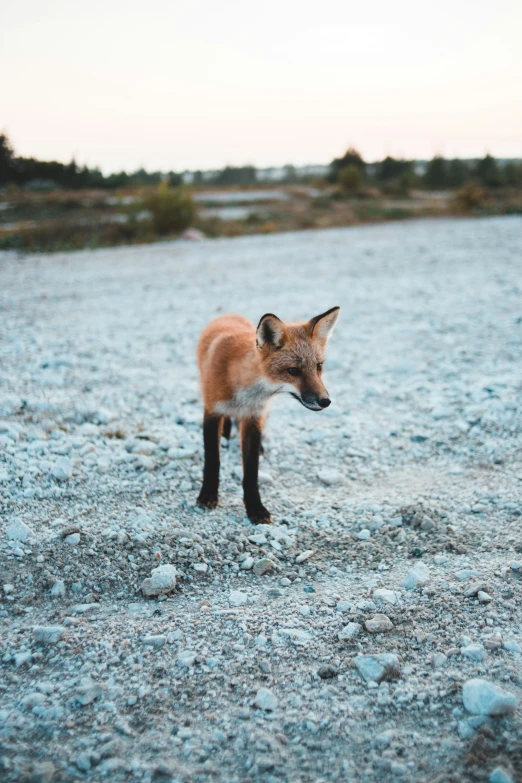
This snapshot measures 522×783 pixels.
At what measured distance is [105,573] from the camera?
3.37m

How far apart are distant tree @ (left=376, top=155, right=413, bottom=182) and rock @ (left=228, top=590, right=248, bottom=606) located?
190 feet

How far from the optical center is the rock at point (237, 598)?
3.21m

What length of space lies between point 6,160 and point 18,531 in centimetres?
4844

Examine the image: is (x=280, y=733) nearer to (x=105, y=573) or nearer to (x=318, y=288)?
(x=105, y=573)

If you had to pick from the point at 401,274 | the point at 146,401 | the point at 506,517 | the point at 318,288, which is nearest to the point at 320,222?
the point at 401,274

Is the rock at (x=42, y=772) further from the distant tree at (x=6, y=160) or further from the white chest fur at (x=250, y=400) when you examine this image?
the distant tree at (x=6, y=160)

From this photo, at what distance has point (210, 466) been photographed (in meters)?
4.20

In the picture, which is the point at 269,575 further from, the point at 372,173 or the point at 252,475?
the point at 372,173

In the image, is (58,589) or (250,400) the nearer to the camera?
(58,589)

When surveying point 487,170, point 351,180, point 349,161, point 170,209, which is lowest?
point 170,209

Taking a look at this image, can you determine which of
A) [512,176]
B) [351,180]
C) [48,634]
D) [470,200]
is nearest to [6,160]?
[351,180]

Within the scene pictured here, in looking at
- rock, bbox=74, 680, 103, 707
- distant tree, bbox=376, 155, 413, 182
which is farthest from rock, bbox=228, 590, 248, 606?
distant tree, bbox=376, 155, 413, 182

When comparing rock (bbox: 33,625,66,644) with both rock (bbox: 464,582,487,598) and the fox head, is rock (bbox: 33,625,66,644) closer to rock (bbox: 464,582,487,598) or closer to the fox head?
the fox head

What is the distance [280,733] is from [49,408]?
406cm
